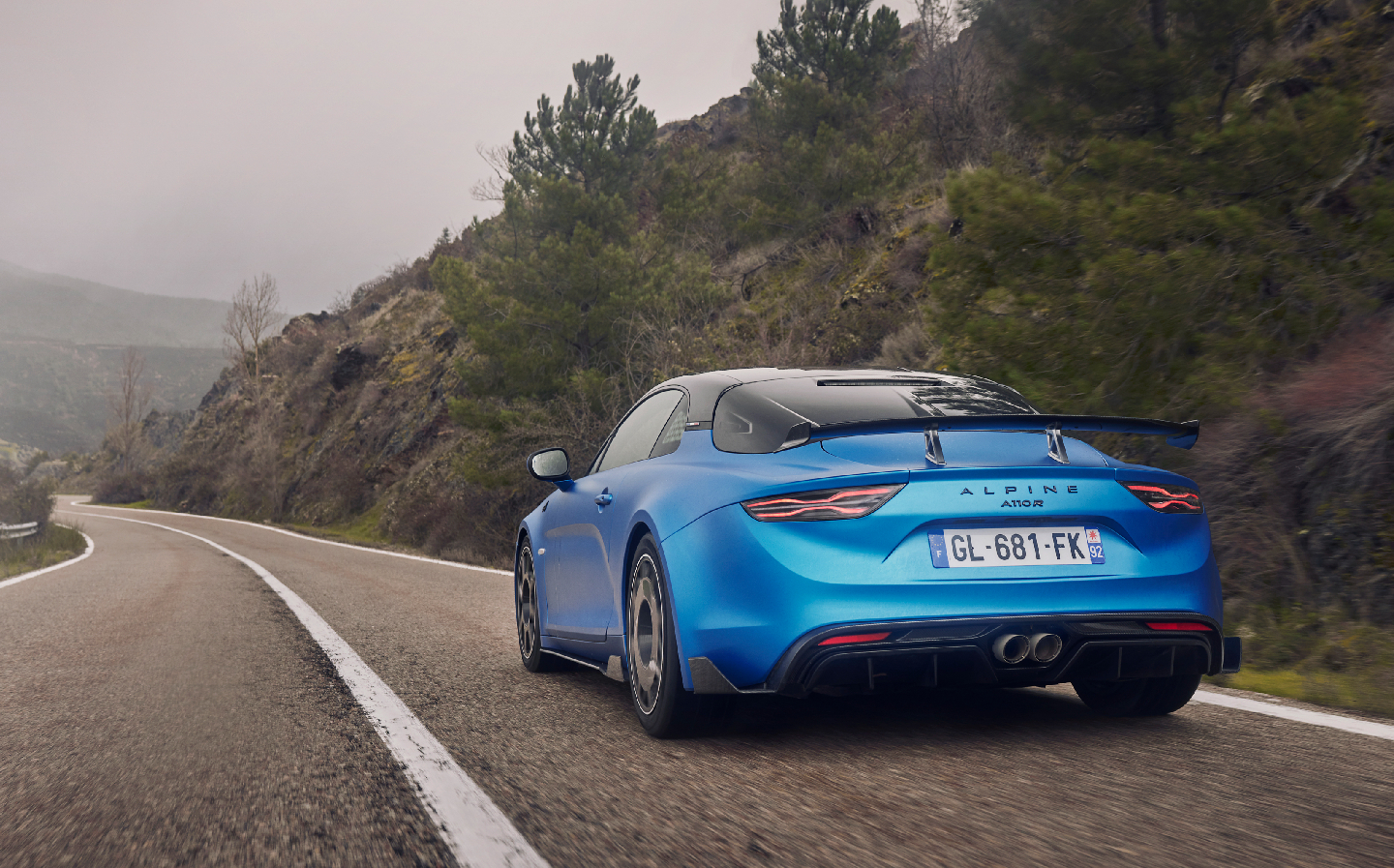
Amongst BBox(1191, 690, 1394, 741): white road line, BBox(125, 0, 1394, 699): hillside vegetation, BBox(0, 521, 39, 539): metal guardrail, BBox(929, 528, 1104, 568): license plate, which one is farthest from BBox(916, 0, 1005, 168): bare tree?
BBox(0, 521, 39, 539): metal guardrail

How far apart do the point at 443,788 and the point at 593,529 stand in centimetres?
178

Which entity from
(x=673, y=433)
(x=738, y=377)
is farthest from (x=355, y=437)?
(x=738, y=377)

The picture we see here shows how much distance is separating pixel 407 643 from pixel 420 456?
103ft

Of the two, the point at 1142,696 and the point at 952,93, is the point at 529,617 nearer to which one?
the point at 1142,696

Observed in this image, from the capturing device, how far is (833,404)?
4254 millimetres

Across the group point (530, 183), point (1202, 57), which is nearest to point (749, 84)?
point (530, 183)

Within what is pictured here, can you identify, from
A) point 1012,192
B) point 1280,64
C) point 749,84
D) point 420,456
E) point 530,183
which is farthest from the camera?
point 420,456

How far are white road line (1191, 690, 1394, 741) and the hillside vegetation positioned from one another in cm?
103

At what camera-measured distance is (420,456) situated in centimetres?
3762

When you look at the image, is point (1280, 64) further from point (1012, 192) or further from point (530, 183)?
point (530, 183)

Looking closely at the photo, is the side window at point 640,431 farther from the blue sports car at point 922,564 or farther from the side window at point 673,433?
the blue sports car at point 922,564

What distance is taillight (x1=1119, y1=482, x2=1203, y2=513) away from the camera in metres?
3.61

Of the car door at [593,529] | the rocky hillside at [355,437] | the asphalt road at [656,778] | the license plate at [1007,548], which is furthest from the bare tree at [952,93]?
the license plate at [1007,548]

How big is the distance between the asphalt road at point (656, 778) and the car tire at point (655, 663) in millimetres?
93
